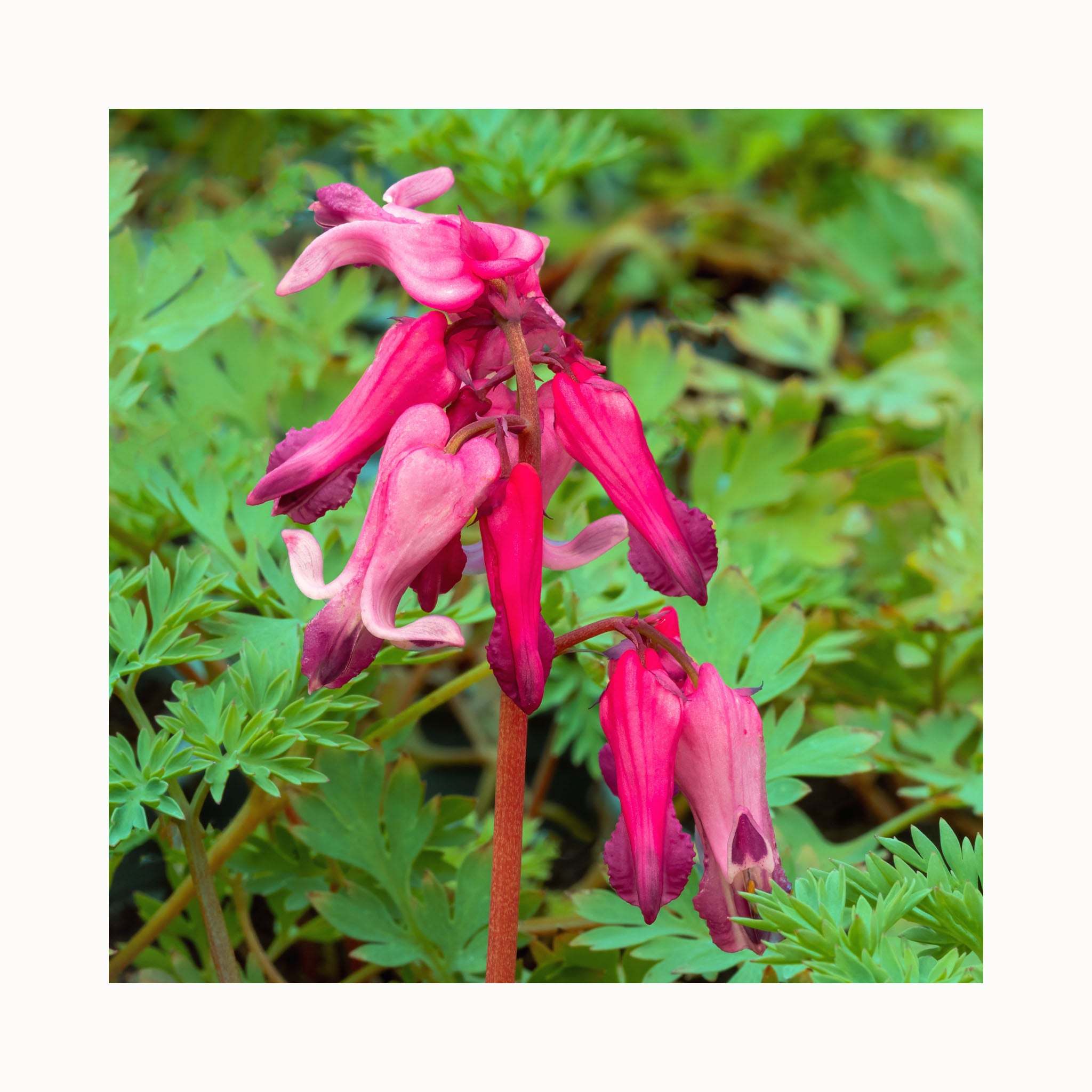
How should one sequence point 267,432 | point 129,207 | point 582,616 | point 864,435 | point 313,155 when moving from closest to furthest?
point 582,616, point 129,207, point 267,432, point 864,435, point 313,155

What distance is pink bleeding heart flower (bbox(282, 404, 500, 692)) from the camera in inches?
23.9

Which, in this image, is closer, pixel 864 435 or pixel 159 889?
pixel 159 889

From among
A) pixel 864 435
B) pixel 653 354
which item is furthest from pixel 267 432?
pixel 864 435

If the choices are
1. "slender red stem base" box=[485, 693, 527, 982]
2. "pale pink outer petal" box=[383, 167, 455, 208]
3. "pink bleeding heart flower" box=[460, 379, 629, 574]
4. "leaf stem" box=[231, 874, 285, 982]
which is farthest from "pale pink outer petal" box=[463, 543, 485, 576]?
"leaf stem" box=[231, 874, 285, 982]

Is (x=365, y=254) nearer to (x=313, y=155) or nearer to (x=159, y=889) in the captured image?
(x=159, y=889)

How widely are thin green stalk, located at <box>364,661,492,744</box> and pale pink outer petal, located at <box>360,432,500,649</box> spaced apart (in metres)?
0.31

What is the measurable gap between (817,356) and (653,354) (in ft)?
2.22

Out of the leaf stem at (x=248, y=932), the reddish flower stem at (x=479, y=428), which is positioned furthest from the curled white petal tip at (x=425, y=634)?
the leaf stem at (x=248, y=932)

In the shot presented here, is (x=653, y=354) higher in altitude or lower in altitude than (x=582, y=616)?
higher

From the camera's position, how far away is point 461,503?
0.61 metres

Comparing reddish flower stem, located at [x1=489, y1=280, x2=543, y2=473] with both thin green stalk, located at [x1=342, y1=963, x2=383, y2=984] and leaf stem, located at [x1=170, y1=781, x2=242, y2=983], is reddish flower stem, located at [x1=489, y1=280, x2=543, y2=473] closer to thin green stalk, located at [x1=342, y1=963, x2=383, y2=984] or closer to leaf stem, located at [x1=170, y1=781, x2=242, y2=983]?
leaf stem, located at [x1=170, y1=781, x2=242, y2=983]

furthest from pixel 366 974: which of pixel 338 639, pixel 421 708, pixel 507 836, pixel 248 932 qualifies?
pixel 338 639

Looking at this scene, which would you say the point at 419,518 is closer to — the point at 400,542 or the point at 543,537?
the point at 400,542

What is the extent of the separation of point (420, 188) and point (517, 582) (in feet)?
0.96
